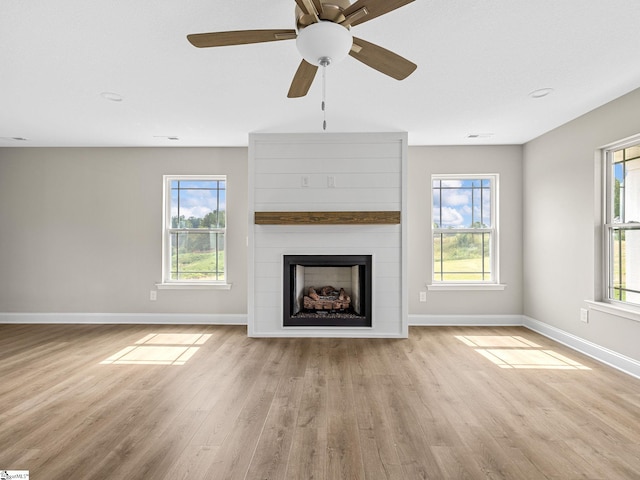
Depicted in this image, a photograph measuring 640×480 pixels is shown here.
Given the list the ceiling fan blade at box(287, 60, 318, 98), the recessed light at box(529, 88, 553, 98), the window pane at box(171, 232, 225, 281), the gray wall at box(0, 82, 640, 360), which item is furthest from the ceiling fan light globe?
the window pane at box(171, 232, 225, 281)

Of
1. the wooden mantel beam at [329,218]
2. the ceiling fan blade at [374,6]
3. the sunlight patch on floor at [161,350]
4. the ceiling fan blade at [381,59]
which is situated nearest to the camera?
the ceiling fan blade at [374,6]

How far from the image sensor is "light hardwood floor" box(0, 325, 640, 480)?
177cm

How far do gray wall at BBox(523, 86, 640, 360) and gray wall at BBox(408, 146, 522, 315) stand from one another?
0.43 ft

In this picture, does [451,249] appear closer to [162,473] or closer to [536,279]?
[536,279]

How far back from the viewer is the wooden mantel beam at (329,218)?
13.1ft

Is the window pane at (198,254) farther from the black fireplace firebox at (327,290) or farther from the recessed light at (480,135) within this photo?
the recessed light at (480,135)

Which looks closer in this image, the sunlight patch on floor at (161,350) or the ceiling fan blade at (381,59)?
the ceiling fan blade at (381,59)

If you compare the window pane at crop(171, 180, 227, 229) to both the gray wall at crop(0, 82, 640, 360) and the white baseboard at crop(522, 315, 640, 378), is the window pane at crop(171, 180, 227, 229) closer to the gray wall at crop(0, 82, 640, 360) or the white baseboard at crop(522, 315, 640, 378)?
the gray wall at crop(0, 82, 640, 360)

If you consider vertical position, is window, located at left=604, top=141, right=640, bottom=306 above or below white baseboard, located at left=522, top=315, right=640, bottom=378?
above

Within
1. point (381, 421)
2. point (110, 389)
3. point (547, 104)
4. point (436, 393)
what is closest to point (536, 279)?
point (547, 104)

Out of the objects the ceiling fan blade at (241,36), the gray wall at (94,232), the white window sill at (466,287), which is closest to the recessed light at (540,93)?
the ceiling fan blade at (241,36)

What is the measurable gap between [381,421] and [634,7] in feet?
8.92

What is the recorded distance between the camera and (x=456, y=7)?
6.13 ft

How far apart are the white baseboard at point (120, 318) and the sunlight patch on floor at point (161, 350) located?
524mm
